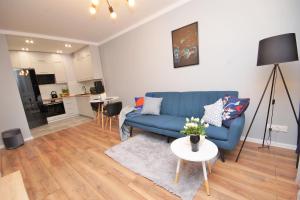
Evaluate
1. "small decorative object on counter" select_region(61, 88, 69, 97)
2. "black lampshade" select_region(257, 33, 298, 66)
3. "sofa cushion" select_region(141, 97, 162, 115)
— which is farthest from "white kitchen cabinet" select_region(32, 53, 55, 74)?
"black lampshade" select_region(257, 33, 298, 66)

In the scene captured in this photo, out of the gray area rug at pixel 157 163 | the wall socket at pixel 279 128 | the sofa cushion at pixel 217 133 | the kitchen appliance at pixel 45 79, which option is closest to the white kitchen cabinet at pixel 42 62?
the kitchen appliance at pixel 45 79

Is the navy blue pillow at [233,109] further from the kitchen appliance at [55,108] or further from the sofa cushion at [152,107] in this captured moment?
the kitchen appliance at [55,108]

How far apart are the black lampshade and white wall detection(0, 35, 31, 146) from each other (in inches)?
191

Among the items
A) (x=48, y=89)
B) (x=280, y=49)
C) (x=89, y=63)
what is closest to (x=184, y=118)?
(x=280, y=49)

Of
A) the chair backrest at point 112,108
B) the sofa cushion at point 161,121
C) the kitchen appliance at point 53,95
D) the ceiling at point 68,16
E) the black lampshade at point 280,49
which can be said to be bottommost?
the sofa cushion at point 161,121

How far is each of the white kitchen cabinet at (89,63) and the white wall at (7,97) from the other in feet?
6.66

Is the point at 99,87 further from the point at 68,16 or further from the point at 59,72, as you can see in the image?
the point at 68,16

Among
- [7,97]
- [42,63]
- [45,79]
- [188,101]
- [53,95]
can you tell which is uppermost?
[42,63]

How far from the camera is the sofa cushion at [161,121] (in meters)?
2.31

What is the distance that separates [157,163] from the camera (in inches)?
81.0

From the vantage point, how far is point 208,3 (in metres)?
2.49

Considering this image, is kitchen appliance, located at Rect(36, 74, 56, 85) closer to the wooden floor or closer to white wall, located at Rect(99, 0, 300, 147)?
the wooden floor

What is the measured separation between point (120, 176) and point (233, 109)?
1.79m

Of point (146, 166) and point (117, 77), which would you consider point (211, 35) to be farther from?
point (117, 77)
